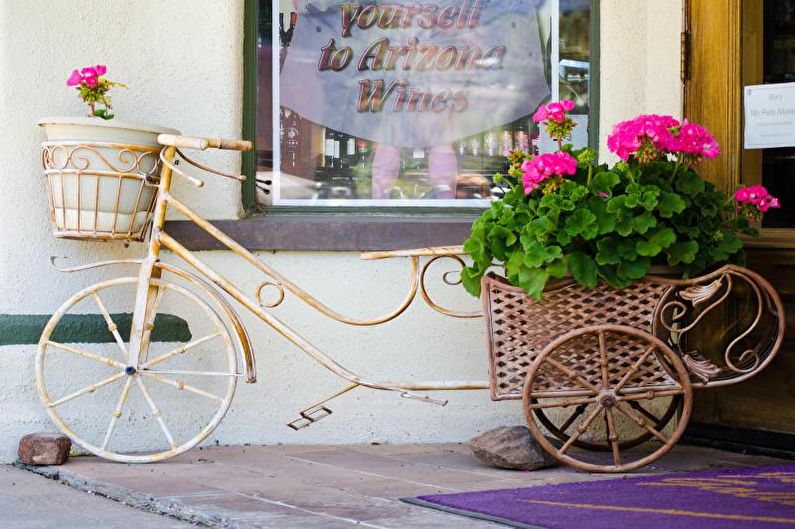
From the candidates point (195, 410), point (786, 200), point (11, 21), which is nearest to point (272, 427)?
point (195, 410)

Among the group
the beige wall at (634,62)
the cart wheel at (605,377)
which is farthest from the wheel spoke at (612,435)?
the beige wall at (634,62)

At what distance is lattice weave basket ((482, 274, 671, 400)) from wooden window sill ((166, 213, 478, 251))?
2.68 ft

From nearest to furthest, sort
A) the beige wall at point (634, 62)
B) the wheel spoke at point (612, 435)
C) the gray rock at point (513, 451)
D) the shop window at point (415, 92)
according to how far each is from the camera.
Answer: the wheel spoke at point (612, 435)
the gray rock at point (513, 451)
the beige wall at point (634, 62)
the shop window at point (415, 92)

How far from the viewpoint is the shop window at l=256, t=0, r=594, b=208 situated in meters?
5.35

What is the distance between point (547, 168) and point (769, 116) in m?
1.29

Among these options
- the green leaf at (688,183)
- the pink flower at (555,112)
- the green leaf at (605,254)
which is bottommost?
the green leaf at (605,254)

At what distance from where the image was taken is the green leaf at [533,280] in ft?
13.5

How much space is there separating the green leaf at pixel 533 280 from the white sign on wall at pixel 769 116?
1.35 metres

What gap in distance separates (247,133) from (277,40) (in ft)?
1.49

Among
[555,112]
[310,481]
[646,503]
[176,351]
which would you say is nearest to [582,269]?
[555,112]

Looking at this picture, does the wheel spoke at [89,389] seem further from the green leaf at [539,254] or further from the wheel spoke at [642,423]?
the wheel spoke at [642,423]

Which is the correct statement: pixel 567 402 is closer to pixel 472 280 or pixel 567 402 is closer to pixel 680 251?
pixel 472 280

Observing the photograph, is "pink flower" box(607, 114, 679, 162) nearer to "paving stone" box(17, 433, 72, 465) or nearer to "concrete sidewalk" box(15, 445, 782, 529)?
"concrete sidewalk" box(15, 445, 782, 529)

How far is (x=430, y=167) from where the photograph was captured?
5387 mm
